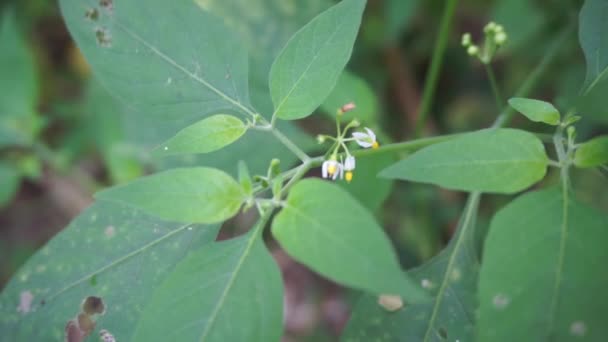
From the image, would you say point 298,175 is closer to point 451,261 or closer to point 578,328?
point 451,261

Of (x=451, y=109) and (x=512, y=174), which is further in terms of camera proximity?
(x=451, y=109)

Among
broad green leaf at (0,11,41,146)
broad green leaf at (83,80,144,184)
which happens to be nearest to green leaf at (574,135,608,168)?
broad green leaf at (83,80,144,184)

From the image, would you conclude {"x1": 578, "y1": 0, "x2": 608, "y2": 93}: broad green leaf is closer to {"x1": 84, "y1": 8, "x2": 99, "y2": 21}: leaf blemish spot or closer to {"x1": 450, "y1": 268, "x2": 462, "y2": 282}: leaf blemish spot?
{"x1": 450, "y1": 268, "x2": 462, "y2": 282}: leaf blemish spot

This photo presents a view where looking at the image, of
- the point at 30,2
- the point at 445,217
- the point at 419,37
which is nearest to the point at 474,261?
the point at 445,217

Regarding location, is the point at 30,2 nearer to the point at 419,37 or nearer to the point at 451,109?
the point at 419,37

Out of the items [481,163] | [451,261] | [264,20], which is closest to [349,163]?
[481,163]

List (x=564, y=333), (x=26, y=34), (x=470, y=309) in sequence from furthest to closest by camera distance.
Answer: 1. (x=26, y=34)
2. (x=470, y=309)
3. (x=564, y=333)
